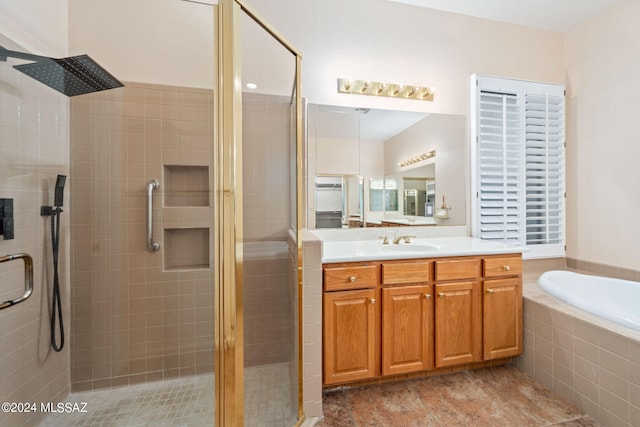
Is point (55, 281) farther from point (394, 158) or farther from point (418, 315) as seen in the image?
point (394, 158)

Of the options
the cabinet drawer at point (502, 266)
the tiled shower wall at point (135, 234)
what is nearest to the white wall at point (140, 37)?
the tiled shower wall at point (135, 234)

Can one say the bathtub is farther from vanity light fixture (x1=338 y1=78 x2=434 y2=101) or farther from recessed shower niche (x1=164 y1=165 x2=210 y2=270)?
recessed shower niche (x1=164 y1=165 x2=210 y2=270)

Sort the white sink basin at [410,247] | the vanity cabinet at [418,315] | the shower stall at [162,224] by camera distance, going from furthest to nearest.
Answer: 1. the white sink basin at [410,247]
2. the vanity cabinet at [418,315]
3. the shower stall at [162,224]

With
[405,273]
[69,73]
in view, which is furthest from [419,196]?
[69,73]

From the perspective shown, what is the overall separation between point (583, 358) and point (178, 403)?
7.24ft

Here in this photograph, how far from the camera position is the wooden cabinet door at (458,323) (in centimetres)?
168

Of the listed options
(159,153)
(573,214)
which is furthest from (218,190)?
(573,214)

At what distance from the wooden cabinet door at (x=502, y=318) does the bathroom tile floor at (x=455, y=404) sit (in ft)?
0.62

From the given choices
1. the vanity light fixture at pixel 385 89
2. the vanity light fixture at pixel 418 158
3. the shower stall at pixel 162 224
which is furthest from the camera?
the vanity light fixture at pixel 418 158

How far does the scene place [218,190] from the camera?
1.11m

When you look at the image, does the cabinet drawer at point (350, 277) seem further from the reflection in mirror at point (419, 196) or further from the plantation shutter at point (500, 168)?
the plantation shutter at point (500, 168)

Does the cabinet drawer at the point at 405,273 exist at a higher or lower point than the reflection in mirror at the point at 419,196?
lower

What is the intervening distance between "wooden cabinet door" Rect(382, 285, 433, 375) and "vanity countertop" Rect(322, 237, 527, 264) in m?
0.21

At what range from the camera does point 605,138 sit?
2.20 meters
